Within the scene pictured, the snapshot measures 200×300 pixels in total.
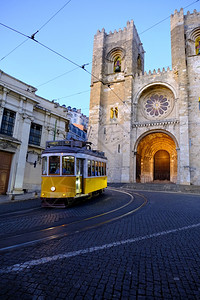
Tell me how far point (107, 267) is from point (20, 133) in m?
12.9

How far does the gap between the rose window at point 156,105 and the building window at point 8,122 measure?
759 inches

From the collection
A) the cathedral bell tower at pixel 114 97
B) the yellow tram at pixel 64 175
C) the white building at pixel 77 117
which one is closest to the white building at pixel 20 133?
the yellow tram at pixel 64 175

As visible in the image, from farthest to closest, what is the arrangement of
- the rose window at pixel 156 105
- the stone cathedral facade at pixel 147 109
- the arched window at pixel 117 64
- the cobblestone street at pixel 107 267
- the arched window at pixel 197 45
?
the arched window at pixel 117 64 < the rose window at pixel 156 105 < the arched window at pixel 197 45 < the stone cathedral facade at pixel 147 109 < the cobblestone street at pixel 107 267

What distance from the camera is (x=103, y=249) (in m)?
3.23

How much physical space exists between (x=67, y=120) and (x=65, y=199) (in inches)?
444

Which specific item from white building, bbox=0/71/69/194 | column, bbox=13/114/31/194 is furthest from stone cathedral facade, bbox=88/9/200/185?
column, bbox=13/114/31/194

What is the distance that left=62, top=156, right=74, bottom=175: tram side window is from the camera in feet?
25.7

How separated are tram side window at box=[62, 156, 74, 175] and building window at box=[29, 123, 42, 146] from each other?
788cm

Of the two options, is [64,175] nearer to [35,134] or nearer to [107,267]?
[107,267]

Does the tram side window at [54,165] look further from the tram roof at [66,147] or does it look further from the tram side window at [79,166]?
the tram side window at [79,166]

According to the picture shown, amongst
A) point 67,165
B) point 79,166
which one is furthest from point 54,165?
point 79,166

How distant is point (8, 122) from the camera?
42.2 ft

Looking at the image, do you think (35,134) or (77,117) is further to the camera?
(77,117)

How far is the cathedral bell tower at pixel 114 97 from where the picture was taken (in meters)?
24.5
